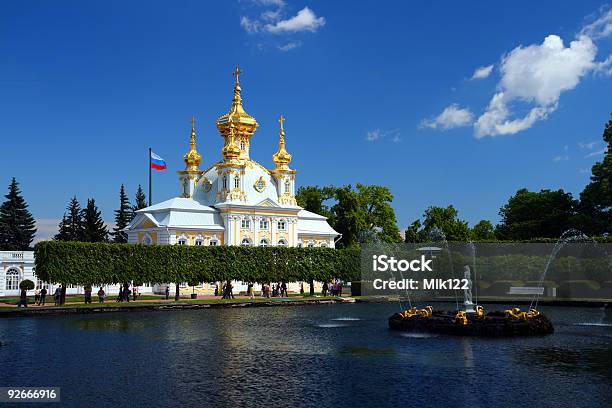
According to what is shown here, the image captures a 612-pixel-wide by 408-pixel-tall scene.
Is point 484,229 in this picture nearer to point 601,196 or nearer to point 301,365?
point 601,196

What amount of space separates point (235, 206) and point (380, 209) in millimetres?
31907

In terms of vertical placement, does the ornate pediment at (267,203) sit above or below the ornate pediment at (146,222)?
above

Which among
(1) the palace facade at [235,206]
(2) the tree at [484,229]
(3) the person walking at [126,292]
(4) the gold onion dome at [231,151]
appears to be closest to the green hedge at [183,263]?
(3) the person walking at [126,292]

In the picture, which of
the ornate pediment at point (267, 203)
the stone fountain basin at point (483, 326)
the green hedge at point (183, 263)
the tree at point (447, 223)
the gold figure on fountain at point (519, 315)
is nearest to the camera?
the stone fountain basin at point (483, 326)

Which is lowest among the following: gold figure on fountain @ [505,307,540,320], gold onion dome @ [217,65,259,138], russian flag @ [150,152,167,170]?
gold figure on fountain @ [505,307,540,320]

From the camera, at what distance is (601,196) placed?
78688 mm

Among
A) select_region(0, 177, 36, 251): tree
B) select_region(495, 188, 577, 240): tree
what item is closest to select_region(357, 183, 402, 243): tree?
select_region(495, 188, 577, 240): tree

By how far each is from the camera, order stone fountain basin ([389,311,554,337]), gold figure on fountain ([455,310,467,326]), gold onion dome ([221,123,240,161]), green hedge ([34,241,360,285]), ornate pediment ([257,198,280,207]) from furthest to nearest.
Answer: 1. gold onion dome ([221,123,240,161])
2. ornate pediment ([257,198,280,207])
3. green hedge ([34,241,360,285])
4. gold figure on fountain ([455,310,467,326])
5. stone fountain basin ([389,311,554,337])

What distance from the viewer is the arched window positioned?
225 ft

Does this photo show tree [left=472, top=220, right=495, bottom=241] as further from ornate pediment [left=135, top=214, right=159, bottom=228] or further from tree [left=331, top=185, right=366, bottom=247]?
ornate pediment [left=135, top=214, right=159, bottom=228]

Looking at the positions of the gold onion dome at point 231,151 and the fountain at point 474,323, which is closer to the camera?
the fountain at point 474,323

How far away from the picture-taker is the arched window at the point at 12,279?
68.6m

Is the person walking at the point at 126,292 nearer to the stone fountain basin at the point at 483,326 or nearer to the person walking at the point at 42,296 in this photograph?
the person walking at the point at 42,296

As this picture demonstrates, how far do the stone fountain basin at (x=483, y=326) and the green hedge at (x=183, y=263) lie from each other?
100 ft
